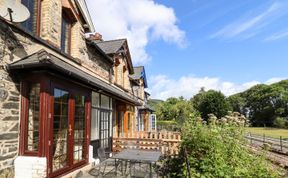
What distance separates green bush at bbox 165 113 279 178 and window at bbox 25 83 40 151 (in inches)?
163

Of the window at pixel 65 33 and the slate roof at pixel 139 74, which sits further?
the slate roof at pixel 139 74

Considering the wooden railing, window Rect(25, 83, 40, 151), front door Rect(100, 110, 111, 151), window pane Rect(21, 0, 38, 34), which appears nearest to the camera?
window Rect(25, 83, 40, 151)

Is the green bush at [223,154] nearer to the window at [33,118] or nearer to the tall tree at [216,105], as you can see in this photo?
the window at [33,118]

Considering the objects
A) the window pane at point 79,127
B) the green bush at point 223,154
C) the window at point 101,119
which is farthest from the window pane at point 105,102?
the green bush at point 223,154

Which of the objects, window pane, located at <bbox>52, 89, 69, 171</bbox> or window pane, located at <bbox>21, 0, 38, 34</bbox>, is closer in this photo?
window pane, located at <bbox>52, 89, 69, 171</bbox>

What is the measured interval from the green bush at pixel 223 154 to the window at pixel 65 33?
613 cm

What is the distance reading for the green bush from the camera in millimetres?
5930

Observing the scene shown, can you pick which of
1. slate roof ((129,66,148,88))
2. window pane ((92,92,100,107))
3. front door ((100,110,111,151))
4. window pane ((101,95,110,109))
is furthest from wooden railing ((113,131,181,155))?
slate roof ((129,66,148,88))

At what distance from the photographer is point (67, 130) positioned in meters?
7.40

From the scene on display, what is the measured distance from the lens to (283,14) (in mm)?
9320

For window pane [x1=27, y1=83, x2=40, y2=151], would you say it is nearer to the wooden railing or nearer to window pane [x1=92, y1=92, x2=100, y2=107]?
window pane [x1=92, y1=92, x2=100, y2=107]

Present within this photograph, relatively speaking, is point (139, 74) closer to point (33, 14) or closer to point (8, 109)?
point (33, 14)

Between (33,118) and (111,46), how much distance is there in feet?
34.7

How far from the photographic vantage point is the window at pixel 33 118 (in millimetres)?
6361
